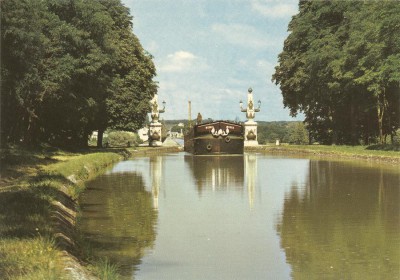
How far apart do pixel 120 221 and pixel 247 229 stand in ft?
10.2

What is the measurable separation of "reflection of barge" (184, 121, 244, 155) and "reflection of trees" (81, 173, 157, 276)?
33.8 meters

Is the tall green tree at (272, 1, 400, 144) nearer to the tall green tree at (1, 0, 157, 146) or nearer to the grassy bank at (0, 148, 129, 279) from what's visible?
the tall green tree at (1, 0, 157, 146)

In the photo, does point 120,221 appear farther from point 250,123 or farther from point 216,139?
point 250,123

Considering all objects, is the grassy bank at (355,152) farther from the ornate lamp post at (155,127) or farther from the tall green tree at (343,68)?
the ornate lamp post at (155,127)

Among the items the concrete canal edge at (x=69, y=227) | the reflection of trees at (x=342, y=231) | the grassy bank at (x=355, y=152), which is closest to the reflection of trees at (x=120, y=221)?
the concrete canal edge at (x=69, y=227)

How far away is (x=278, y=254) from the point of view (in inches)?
408

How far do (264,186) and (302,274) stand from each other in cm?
1399

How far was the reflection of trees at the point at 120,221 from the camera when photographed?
10.5 metres

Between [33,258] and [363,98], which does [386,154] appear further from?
[33,258]

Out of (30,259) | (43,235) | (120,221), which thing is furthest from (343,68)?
(30,259)

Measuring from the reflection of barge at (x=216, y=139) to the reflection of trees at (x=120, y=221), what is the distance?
33849 millimetres

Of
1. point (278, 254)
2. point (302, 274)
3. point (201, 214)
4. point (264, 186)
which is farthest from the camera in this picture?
point (264, 186)

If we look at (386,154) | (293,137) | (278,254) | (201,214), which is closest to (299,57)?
(386,154)

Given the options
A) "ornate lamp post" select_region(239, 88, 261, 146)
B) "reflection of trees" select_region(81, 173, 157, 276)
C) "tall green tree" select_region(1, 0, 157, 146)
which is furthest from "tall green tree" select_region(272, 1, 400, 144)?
"reflection of trees" select_region(81, 173, 157, 276)
